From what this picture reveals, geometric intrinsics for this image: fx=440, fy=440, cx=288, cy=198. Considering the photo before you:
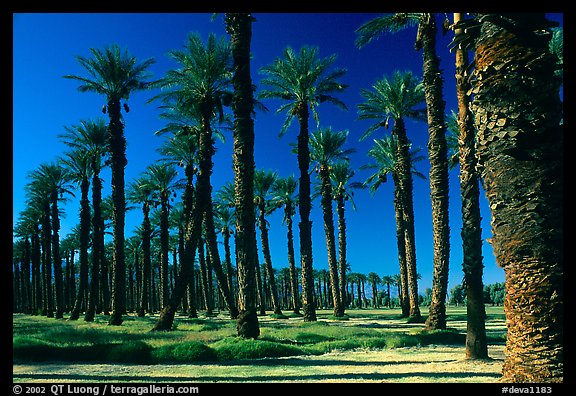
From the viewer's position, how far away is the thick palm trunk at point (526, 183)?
13.8 ft

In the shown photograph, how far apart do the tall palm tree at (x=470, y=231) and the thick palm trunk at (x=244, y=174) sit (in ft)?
23.0

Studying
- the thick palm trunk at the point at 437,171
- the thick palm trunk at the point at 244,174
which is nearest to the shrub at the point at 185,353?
the thick palm trunk at the point at 244,174

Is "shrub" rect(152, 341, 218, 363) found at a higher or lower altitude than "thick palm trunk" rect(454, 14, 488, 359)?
lower

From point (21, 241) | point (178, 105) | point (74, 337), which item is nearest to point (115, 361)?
point (74, 337)

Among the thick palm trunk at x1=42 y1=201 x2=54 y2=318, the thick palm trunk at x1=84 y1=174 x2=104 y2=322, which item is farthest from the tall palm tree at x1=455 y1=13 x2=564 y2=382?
the thick palm trunk at x1=42 y1=201 x2=54 y2=318

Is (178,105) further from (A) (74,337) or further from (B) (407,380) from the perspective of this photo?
(B) (407,380)

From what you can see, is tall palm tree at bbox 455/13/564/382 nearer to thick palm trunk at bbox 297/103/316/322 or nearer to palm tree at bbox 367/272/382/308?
thick palm trunk at bbox 297/103/316/322

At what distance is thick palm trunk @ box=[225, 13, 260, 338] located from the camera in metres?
14.9

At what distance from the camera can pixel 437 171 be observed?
17188 mm

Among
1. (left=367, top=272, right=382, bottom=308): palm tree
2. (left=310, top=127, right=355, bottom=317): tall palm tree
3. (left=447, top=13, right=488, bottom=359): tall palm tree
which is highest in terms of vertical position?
(left=310, top=127, right=355, bottom=317): tall palm tree

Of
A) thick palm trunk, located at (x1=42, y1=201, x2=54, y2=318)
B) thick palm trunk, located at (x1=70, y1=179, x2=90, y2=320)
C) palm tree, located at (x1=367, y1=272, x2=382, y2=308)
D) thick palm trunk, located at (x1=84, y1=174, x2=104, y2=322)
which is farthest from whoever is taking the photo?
palm tree, located at (x1=367, y1=272, x2=382, y2=308)

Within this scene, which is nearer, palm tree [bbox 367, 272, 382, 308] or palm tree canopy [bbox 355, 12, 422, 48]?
palm tree canopy [bbox 355, 12, 422, 48]

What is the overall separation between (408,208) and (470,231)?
20.1 meters

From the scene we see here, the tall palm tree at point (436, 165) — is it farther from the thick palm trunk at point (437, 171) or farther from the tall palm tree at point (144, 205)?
the tall palm tree at point (144, 205)
